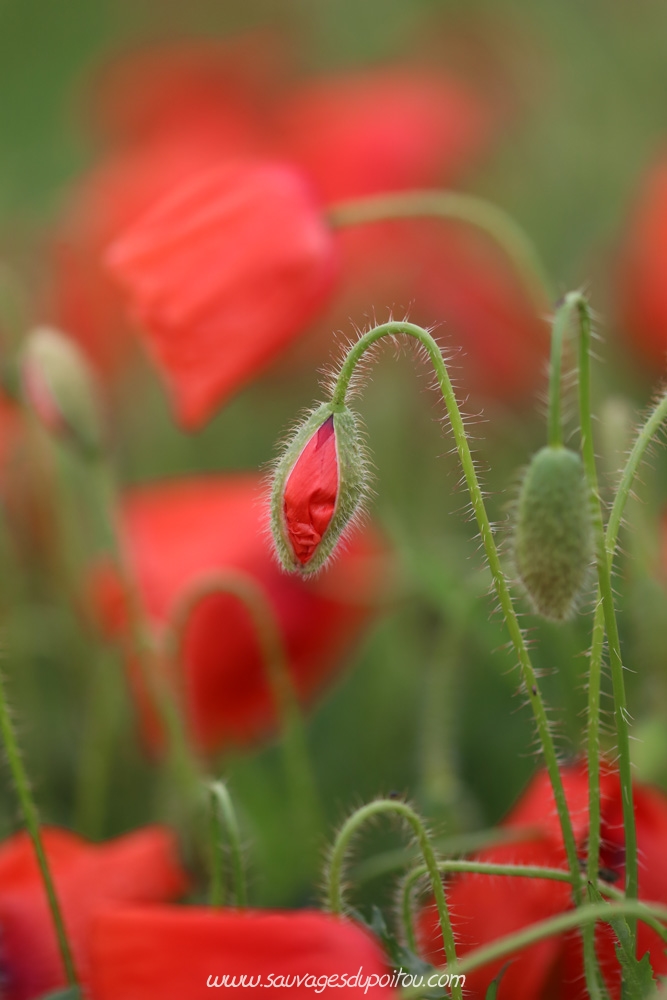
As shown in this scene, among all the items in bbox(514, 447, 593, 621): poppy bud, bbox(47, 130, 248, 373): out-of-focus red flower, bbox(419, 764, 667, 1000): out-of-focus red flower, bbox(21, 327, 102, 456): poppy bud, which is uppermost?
bbox(47, 130, 248, 373): out-of-focus red flower

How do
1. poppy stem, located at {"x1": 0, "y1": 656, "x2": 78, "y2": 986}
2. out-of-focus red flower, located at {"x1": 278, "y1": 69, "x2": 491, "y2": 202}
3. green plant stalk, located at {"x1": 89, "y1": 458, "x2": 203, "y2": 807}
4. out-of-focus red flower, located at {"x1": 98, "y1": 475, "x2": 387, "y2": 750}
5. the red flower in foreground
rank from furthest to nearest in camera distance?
out-of-focus red flower, located at {"x1": 278, "y1": 69, "x2": 491, "y2": 202} → out-of-focus red flower, located at {"x1": 98, "y1": 475, "x2": 387, "y2": 750} → green plant stalk, located at {"x1": 89, "y1": 458, "x2": 203, "y2": 807} → poppy stem, located at {"x1": 0, "y1": 656, "x2": 78, "y2": 986} → the red flower in foreground

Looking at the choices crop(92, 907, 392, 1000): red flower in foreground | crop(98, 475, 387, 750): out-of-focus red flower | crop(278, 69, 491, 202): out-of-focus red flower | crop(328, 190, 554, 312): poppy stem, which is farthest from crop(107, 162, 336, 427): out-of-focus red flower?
crop(278, 69, 491, 202): out-of-focus red flower

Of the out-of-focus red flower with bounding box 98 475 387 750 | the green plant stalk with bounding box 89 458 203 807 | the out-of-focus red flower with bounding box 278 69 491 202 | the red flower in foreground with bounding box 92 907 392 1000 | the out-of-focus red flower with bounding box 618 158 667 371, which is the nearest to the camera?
the red flower in foreground with bounding box 92 907 392 1000

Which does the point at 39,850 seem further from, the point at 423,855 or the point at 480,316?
the point at 480,316

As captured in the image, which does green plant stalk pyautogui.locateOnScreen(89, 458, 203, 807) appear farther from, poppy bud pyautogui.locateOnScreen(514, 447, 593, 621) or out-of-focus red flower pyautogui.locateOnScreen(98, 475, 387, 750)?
poppy bud pyautogui.locateOnScreen(514, 447, 593, 621)

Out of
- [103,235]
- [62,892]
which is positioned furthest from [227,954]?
[103,235]

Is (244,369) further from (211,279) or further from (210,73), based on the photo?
(210,73)

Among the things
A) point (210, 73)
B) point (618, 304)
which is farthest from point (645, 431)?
point (210, 73)
